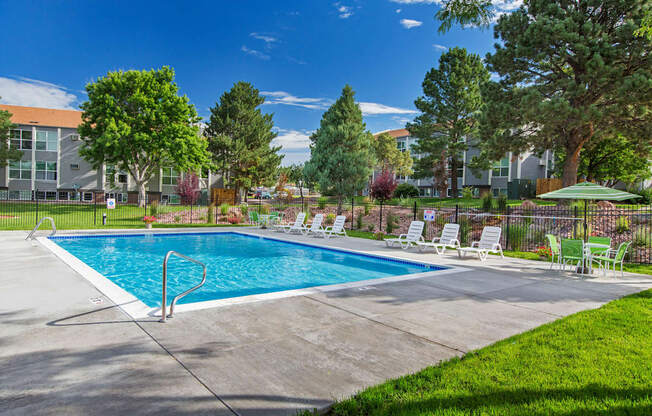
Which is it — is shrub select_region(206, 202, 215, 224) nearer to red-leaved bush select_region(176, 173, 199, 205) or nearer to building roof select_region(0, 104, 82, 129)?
red-leaved bush select_region(176, 173, 199, 205)

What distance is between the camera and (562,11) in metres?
17.9

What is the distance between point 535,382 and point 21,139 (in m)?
56.5

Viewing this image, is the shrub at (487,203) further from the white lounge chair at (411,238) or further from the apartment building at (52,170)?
the apartment building at (52,170)

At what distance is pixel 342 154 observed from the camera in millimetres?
23969

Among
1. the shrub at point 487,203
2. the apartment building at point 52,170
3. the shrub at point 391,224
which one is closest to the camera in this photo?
the shrub at point 391,224

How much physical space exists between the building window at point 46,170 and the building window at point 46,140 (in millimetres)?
1707

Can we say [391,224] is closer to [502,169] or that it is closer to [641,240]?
[641,240]

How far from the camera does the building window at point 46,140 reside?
44.5 m

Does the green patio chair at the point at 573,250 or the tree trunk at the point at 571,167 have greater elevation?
the tree trunk at the point at 571,167

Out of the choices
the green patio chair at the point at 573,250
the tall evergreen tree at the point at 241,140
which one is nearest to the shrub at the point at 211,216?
the tall evergreen tree at the point at 241,140

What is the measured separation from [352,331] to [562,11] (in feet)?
67.0

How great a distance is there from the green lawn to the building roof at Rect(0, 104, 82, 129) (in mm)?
53567

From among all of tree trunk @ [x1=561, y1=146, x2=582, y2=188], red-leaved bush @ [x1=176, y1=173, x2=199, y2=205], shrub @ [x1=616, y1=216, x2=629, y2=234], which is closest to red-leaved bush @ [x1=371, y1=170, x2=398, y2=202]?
tree trunk @ [x1=561, y1=146, x2=582, y2=188]

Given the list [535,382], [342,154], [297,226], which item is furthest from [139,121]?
[535,382]
